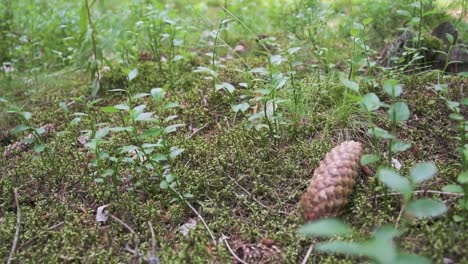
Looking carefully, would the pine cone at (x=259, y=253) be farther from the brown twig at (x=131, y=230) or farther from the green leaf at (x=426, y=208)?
the green leaf at (x=426, y=208)

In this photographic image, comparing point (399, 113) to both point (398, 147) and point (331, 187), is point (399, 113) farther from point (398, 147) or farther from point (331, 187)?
point (331, 187)

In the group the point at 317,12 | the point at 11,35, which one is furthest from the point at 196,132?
the point at 11,35

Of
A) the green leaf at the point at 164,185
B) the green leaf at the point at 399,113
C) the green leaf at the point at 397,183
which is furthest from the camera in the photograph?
the green leaf at the point at 164,185

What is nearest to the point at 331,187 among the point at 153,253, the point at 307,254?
the point at 307,254

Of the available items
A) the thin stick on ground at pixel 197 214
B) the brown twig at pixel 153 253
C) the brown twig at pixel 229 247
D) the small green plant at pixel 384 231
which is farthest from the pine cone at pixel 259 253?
the small green plant at pixel 384 231

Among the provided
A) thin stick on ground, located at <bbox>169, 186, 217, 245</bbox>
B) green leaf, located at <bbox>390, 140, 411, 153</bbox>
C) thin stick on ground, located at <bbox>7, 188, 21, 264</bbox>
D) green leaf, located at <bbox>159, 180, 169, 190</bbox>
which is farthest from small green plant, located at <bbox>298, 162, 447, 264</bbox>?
thin stick on ground, located at <bbox>7, 188, 21, 264</bbox>

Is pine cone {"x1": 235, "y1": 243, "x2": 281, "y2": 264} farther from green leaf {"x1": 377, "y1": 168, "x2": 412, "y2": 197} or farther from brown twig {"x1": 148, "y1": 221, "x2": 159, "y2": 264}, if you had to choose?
green leaf {"x1": 377, "y1": 168, "x2": 412, "y2": 197}
